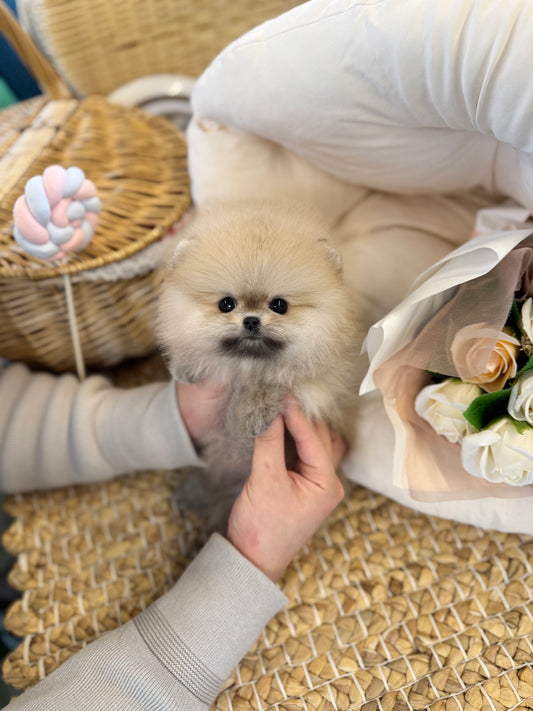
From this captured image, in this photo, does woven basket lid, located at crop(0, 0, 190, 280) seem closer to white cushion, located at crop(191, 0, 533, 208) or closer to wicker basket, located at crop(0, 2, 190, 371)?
wicker basket, located at crop(0, 2, 190, 371)

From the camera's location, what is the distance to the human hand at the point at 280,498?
0.82 metres

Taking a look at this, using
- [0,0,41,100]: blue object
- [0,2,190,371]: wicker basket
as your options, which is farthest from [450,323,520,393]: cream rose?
[0,0,41,100]: blue object

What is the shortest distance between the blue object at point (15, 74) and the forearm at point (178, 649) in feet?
5.16

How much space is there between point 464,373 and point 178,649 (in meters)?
0.55

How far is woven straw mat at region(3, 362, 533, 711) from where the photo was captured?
791mm

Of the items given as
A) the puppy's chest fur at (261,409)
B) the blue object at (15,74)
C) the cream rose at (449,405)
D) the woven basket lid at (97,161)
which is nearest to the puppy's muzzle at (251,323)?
the puppy's chest fur at (261,409)

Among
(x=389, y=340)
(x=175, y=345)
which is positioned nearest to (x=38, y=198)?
(x=175, y=345)

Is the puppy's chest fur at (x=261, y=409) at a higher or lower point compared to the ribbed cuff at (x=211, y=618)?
higher

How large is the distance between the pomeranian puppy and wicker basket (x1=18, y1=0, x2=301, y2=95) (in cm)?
73

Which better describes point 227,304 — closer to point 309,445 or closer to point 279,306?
point 279,306

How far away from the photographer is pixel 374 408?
93 cm

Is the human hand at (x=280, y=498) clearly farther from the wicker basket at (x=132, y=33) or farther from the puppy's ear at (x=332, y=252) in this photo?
Answer: the wicker basket at (x=132, y=33)

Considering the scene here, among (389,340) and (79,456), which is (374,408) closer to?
(389,340)

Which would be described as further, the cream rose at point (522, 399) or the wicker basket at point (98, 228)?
the wicker basket at point (98, 228)
